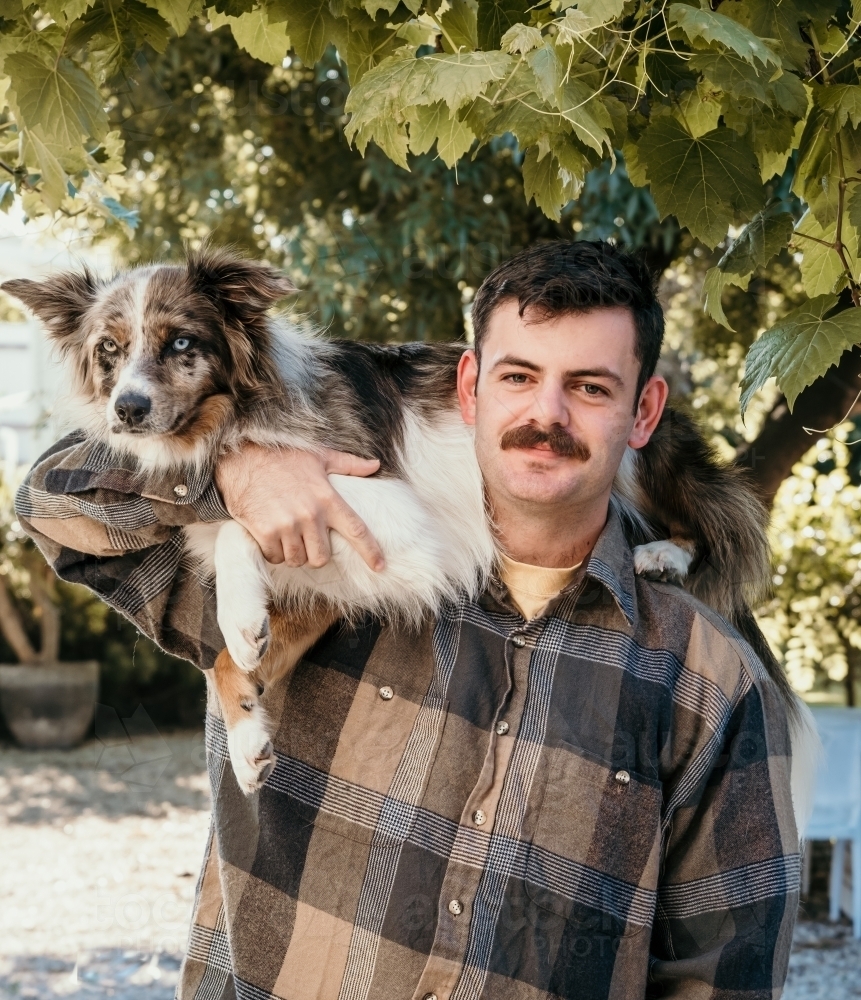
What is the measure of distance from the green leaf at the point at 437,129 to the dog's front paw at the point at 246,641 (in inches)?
38.1

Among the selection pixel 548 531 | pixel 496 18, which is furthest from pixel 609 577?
pixel 496 18

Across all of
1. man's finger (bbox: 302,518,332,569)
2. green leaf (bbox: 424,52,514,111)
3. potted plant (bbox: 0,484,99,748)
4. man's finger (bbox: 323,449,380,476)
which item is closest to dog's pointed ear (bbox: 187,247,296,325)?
man's finger (bbox: 323,449,380,476)

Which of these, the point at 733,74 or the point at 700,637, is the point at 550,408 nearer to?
the point at 700,637

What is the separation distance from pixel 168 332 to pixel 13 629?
902cm

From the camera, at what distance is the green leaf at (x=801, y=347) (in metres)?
1.70

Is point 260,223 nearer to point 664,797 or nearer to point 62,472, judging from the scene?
point 62,472

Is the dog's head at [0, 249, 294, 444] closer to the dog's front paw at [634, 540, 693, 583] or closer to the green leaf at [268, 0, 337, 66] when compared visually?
the green leaf at [268, 0, 337, 66]

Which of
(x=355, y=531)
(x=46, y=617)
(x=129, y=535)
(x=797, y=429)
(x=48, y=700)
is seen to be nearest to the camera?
(x=129, y=535)

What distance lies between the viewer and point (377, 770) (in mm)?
2076

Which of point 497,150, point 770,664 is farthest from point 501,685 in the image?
point 497,150

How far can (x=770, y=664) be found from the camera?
2.74 meters

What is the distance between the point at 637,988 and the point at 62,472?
1458 millimetres

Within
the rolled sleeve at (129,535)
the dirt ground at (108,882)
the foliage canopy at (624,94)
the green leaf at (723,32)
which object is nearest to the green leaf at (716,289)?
the foliage canopy at (624,94)

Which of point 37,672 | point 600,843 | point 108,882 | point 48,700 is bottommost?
point 108,882
